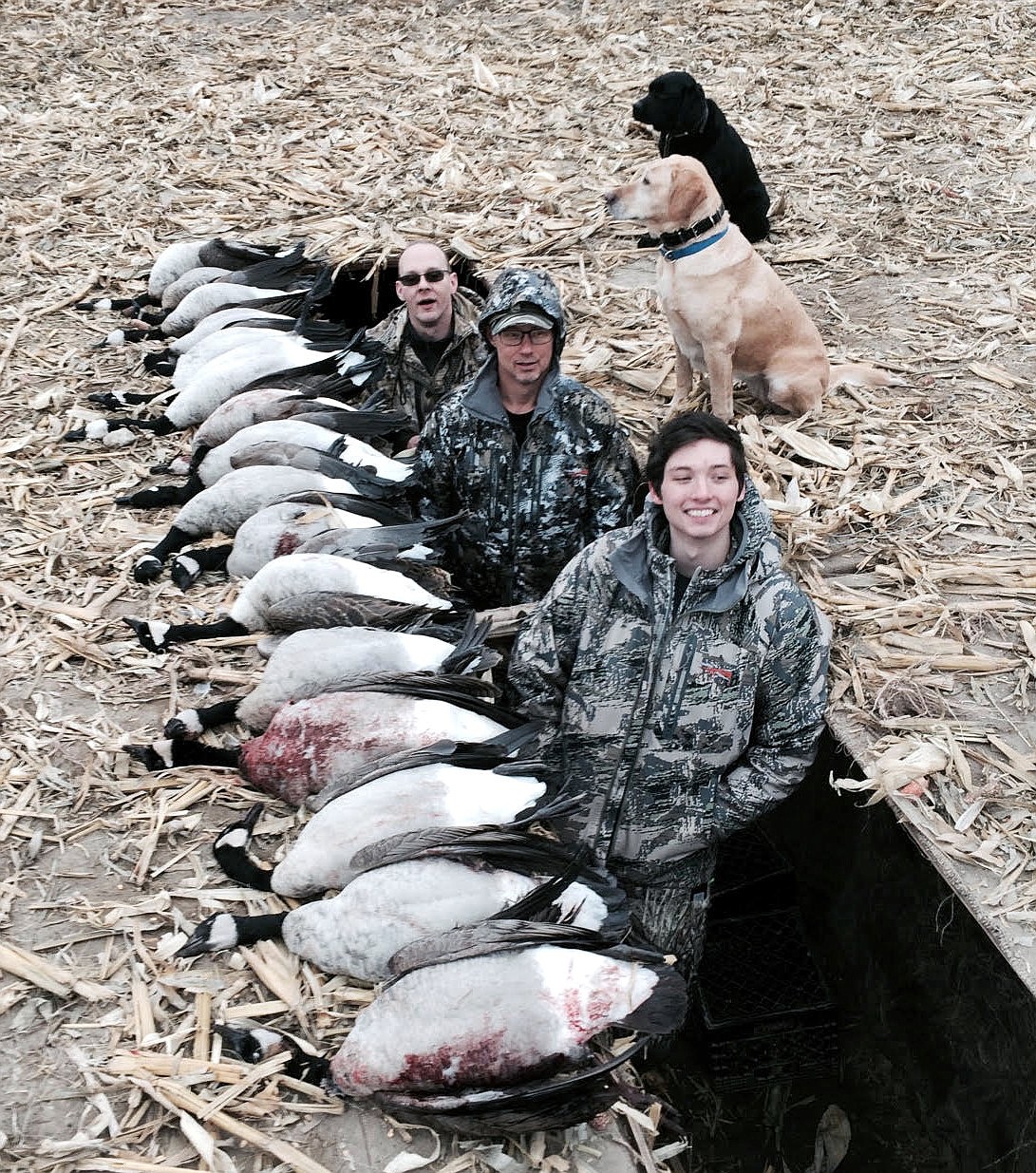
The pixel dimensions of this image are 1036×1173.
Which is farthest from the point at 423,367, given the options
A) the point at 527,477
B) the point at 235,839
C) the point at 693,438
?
the point at 235,839

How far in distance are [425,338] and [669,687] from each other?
3208 millimetres

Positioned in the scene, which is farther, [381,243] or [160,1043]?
[381,243]

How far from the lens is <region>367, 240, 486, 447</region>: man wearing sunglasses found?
6078 millimetres

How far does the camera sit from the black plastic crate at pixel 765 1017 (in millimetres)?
5000

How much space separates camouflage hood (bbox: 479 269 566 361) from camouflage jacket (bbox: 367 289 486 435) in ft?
4.40

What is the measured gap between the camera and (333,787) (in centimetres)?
372

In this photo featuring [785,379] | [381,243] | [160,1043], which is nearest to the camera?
[160,1043]

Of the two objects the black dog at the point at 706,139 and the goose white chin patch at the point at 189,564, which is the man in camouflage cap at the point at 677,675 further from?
the black dog at the point at 706,139

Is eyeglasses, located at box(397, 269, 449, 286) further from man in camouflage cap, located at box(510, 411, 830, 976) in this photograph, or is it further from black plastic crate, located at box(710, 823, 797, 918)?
black plastic crate, located at box(710, 823, 797, 918)

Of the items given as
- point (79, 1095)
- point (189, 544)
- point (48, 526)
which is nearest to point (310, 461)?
point (189, 544)

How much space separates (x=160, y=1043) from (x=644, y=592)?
1.98 meters

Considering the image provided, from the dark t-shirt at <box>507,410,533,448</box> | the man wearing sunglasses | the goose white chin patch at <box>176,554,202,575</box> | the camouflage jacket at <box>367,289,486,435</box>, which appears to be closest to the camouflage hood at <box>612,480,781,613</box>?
the dark t-shirt at <box>507,410,533,448</box>

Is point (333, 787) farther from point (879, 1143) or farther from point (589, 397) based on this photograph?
point (879, 1143)

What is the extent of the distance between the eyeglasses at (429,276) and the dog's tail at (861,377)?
222 centimetres
